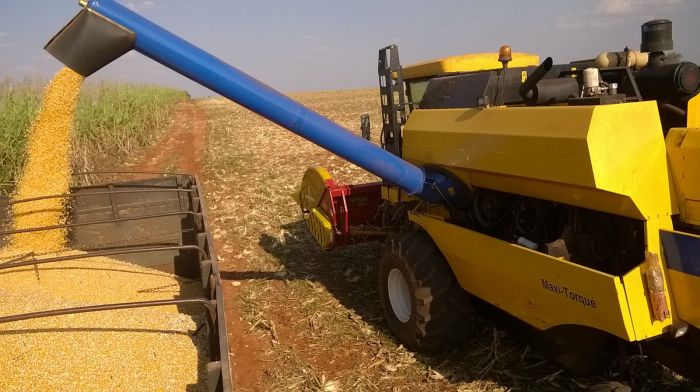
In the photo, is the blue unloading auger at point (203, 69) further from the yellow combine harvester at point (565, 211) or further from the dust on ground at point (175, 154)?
the dust on ground at point (175, 154)

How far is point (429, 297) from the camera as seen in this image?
3.47 m

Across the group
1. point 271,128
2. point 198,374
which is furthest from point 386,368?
point 271,128

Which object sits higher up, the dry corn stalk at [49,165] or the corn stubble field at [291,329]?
the dry corn stalk at [49,165]

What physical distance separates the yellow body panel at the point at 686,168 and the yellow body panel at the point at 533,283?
1.54 ft

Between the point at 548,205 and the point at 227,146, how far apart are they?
13.1m

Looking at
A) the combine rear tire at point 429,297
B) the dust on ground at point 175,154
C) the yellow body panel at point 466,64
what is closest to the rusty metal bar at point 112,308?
the combine rear tire at point 429,297

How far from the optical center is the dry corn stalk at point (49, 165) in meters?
3.97

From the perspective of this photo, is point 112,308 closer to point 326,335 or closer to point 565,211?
point 326,335

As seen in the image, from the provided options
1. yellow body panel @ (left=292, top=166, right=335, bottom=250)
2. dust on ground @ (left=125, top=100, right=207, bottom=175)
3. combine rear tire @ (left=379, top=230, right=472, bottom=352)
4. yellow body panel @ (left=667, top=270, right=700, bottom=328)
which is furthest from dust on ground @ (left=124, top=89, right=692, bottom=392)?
dust on ground @ (left=125, top=100, right=207, bottom=175)

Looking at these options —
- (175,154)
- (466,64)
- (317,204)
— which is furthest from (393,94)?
(175,154)

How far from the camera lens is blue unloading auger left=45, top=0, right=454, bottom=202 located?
2.86 metres

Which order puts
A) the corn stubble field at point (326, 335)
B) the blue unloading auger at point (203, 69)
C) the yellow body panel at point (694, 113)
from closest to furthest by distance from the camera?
the yellow body panel at point (694, 113)
the blue unloading auger at point (203, 69)
the corn stubble field at point (326, 335)

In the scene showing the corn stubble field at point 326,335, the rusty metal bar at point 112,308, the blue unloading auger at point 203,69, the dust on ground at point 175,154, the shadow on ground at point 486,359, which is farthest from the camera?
the dust on ground at point 175,154

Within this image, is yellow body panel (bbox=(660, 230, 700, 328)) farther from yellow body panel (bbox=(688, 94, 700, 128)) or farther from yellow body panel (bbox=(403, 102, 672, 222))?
yellow body panel (bbox=(688, 94, 700, 128))
